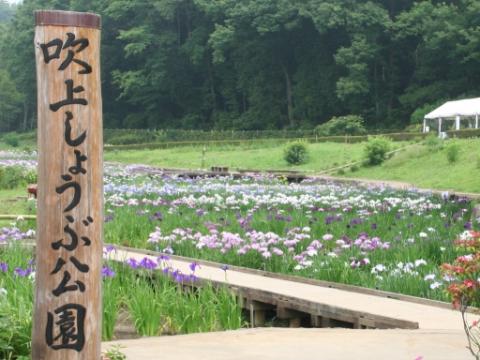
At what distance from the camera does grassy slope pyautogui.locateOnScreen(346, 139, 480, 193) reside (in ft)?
76.9

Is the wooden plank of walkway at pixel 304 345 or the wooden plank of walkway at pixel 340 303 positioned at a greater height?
the wooden plank of walkway at pixel 304 345

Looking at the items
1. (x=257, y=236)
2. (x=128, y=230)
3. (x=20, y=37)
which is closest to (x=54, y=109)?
(x=257, y=236)

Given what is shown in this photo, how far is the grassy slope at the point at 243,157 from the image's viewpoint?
33531 millimetres

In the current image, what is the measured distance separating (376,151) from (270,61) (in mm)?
35425

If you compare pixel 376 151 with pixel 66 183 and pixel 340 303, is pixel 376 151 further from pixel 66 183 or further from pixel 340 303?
pixel 66 183

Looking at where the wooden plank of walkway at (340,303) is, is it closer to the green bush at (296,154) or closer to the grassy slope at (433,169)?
the grassy slope at (433,169)

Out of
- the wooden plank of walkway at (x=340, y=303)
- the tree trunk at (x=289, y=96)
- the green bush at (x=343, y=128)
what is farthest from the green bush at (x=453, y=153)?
the tree trunk at (x=289, y=96)

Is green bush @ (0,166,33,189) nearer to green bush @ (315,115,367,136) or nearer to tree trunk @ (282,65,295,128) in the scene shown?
green bush @ (315,115,367,136)

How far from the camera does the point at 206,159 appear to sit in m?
38.8

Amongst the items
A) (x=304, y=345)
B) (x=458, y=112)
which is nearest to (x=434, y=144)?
(x=458, y=112)

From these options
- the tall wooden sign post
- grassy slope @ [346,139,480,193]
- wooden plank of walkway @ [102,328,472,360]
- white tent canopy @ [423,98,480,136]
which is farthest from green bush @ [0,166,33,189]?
white tent canopy @ [423,98,480,136]

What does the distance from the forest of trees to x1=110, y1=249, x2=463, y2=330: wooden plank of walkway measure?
142ft

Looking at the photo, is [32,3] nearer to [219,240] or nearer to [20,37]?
[20,37]

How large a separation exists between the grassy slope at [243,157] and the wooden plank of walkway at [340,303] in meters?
23.3
